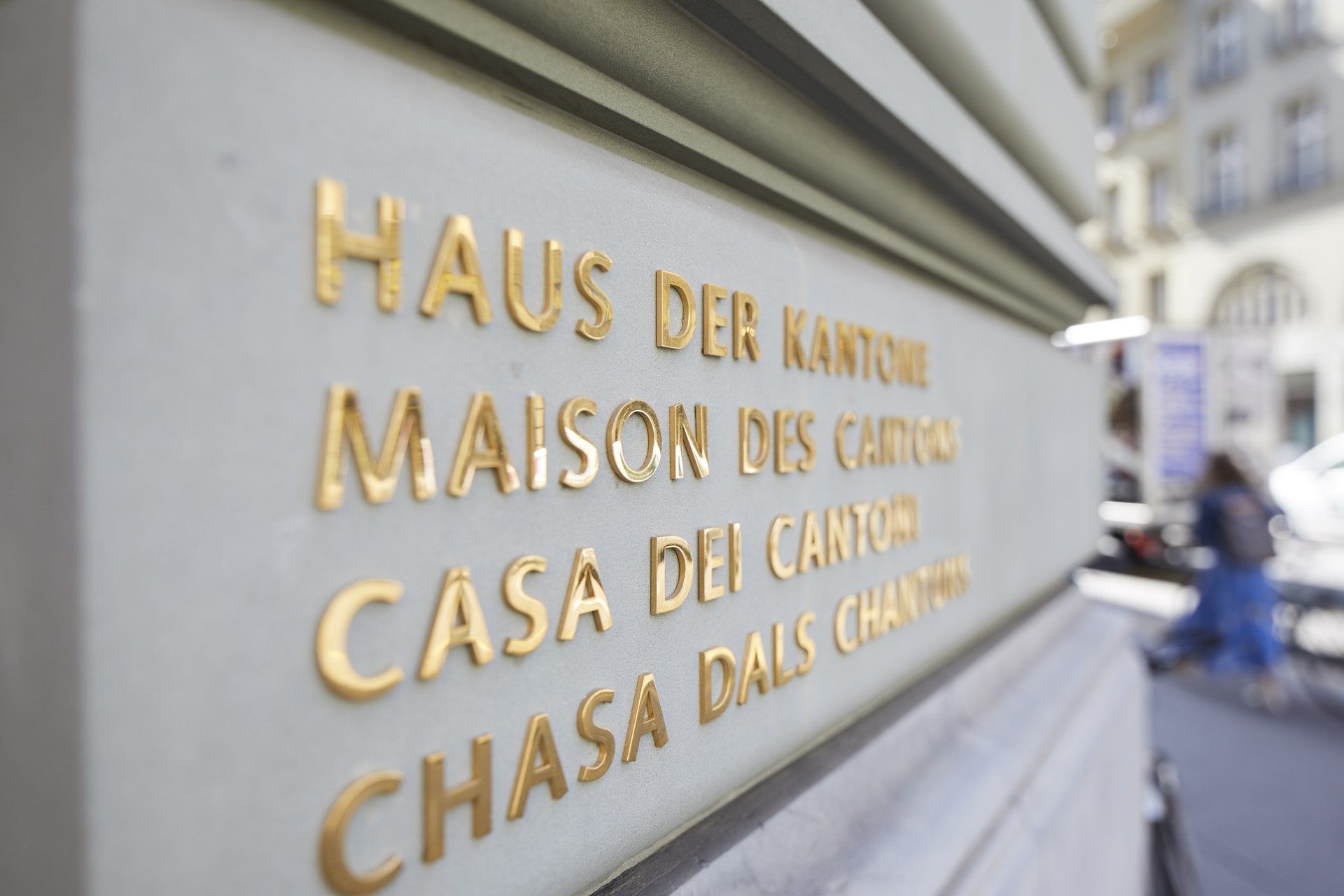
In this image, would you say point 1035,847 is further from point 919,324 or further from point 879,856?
point 919,324

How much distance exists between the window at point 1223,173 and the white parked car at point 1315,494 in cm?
1132

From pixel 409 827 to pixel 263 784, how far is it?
→ 19cm

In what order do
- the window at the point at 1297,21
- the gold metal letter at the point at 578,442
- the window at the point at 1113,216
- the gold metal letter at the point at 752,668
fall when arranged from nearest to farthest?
1. the gold metal letter at the point at 578,442
2. the gold metal letter at the point at 752,668
3. the window at the point at 1297,21
4. the window at the point at 1113,216

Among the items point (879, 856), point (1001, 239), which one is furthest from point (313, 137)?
point (1001, 239)

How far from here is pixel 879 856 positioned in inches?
56.9

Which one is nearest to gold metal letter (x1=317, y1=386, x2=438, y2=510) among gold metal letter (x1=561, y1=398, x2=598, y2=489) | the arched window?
gold metal letter (x1=561, y1=398, x2=598, y2=489)

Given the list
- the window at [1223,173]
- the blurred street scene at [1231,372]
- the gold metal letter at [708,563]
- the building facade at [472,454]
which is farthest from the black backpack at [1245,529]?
the window at [1223,173]

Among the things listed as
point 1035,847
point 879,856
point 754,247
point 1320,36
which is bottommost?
→ point 1035,847

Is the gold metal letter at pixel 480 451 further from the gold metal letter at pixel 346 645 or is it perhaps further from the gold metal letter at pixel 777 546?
the gold metal letter at pixel 777 546

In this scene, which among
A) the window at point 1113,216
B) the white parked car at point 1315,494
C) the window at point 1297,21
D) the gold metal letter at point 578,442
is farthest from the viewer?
the window at point 1113,216

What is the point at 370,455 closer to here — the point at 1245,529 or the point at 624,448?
the point at 624,448

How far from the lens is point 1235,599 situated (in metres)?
5.64

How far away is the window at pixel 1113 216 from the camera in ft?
74.8

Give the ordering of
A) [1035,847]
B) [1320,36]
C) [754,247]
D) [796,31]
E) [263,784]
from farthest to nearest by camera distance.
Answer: [1320,36] → [1035,847] → [754,247] → [796,31] → [263,784]
